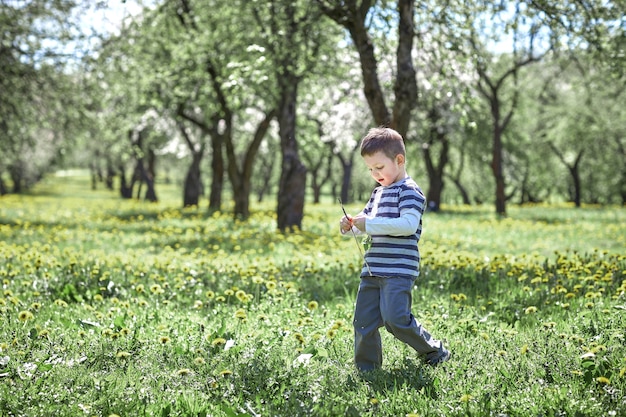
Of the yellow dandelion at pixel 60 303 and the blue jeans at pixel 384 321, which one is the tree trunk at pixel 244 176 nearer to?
the yellow dandelion at pixel 60 303

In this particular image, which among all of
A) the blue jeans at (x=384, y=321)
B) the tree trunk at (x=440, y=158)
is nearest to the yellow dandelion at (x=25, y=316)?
the blue jeans at (x=384, y=321)

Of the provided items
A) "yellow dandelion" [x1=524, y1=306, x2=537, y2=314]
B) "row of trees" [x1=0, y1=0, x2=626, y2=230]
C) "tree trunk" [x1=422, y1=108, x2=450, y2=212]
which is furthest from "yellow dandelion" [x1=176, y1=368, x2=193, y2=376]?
"tree trunk" [x1=422, y1=108, x2=450, y2=212]

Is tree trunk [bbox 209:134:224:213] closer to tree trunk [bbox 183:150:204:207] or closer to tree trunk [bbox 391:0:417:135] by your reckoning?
tree trunk [bbox 183:150:204:207]

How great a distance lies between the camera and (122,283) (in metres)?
7.20

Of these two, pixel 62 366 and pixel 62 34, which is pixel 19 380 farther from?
pixel 62 34

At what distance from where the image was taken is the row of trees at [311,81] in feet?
31.1

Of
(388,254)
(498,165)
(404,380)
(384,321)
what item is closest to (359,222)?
(388,254)

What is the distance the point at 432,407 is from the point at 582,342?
5.01ft

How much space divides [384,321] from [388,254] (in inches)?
18.4

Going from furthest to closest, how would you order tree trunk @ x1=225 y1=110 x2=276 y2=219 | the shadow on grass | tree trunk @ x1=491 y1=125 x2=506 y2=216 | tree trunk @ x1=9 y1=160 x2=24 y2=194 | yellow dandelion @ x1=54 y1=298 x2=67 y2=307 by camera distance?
tree trunk @ x1=9 y1=160 x2=24 y2=194 → tree trunk @ x1=491 y1=125 x2=506 y2=216 → tree trunk @ x1=225 y1=110 x2=276 y2=219 → yellow dandelion @ x1=54 y1=298 x2=67 y2=307 → the shadow on grass

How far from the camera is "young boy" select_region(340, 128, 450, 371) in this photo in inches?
166

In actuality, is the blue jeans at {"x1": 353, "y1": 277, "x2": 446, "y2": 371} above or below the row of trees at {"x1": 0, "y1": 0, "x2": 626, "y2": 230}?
below

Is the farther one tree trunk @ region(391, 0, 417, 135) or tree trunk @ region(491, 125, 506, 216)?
tree trunk @ region(491, 125, 506, 216)

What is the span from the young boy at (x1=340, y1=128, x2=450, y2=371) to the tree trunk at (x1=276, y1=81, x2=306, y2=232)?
942 cm
